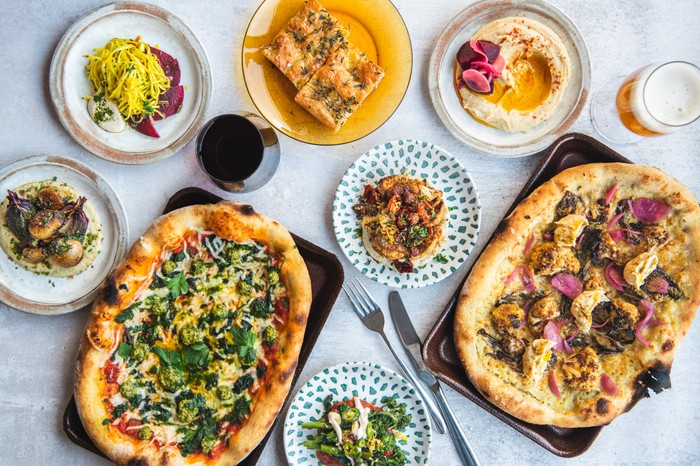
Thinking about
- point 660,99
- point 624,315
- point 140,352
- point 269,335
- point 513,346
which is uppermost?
point 660,99

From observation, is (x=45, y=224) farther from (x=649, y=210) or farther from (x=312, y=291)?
(x=649, y=210)

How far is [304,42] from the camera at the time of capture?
4230mm

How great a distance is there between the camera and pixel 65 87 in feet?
14.1

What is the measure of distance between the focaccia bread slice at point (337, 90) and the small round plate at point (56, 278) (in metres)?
1.61

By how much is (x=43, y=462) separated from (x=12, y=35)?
10.8 ft

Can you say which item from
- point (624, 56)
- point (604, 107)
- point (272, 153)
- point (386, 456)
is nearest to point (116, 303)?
point (272, 153)

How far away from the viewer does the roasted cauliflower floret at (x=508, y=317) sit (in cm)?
412

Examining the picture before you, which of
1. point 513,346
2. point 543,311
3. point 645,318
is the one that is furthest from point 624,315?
point 513,346

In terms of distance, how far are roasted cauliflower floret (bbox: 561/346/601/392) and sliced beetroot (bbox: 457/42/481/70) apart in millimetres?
2271

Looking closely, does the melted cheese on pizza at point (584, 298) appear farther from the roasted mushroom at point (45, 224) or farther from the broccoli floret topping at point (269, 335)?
the roasted mushroom at point (45, 224)

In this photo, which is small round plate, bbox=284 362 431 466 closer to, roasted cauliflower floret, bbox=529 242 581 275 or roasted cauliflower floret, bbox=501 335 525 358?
roasted cauliflower floret, bbox=501 335 525 358

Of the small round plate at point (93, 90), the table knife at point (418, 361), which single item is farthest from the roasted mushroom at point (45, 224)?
the table knife at point (418, 361)

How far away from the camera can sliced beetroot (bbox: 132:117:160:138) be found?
4328 mm

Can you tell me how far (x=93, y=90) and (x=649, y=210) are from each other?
4.20 meters
